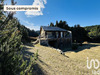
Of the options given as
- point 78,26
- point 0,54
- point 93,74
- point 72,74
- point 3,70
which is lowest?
point 93,74

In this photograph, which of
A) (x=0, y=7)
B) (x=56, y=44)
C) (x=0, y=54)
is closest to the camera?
(x=0, y=54)

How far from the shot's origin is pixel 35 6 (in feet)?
12.2

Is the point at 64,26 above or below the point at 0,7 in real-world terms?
above

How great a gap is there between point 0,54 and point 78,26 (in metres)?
29.2

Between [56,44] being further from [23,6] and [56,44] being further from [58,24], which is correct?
[58,24]

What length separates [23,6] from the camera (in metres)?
3.56

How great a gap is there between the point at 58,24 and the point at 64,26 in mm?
3419

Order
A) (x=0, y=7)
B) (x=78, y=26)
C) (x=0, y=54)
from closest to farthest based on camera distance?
1. (x=0, y=54)
2. (x=0, y=7)
3. (x=78, y=26)

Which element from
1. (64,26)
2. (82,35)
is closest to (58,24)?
(64,26)

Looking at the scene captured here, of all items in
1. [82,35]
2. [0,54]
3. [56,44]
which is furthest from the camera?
[82,35]

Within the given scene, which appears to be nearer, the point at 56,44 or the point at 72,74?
the point at 72,74

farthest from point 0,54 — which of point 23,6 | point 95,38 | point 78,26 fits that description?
point 95,38

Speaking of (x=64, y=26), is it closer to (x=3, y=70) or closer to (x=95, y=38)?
(x=95, y=38)

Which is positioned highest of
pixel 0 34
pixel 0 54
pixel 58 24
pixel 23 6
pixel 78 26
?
pixel 58 24
